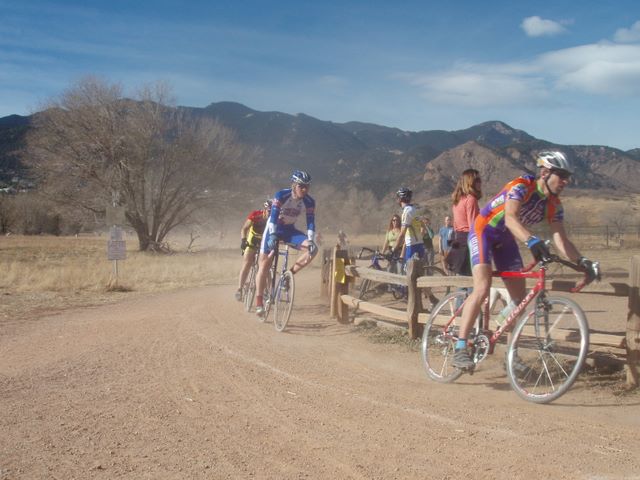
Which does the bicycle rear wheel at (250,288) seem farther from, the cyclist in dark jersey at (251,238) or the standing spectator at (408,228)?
the standing spectator at (408,228)

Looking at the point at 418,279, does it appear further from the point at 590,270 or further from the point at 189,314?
the point at 189,314

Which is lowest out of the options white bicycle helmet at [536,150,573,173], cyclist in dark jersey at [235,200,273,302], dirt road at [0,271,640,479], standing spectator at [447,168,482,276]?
dirt road at [0,271,640,479]

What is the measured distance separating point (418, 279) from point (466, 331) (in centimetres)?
208

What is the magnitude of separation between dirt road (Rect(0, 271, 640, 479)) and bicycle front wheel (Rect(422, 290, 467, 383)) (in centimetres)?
16

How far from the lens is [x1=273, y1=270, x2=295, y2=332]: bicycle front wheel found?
860 cm

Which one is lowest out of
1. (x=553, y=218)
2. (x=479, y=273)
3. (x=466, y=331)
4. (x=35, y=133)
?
(x=466, y=331)

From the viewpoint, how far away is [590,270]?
15.6 feet

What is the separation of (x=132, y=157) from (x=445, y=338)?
33.1 meters

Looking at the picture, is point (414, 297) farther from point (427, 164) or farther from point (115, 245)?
point (427, 164)

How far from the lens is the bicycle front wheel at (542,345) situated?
4992mm

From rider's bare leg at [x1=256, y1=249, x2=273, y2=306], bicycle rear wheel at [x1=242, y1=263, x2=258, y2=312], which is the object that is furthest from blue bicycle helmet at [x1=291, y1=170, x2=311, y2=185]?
bicycle rear wheel at [x1=242, y1=263, x2=258, y2=312]

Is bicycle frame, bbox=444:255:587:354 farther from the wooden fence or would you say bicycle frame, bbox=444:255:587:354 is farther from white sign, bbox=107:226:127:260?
white sign, bbox=107:226:127:260

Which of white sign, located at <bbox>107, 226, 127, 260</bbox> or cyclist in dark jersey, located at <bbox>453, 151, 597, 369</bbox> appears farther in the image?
white sign, located at <bbox>107, 226, 127, 260</bbox>

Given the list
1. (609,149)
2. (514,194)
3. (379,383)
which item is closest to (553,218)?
(514,194)
